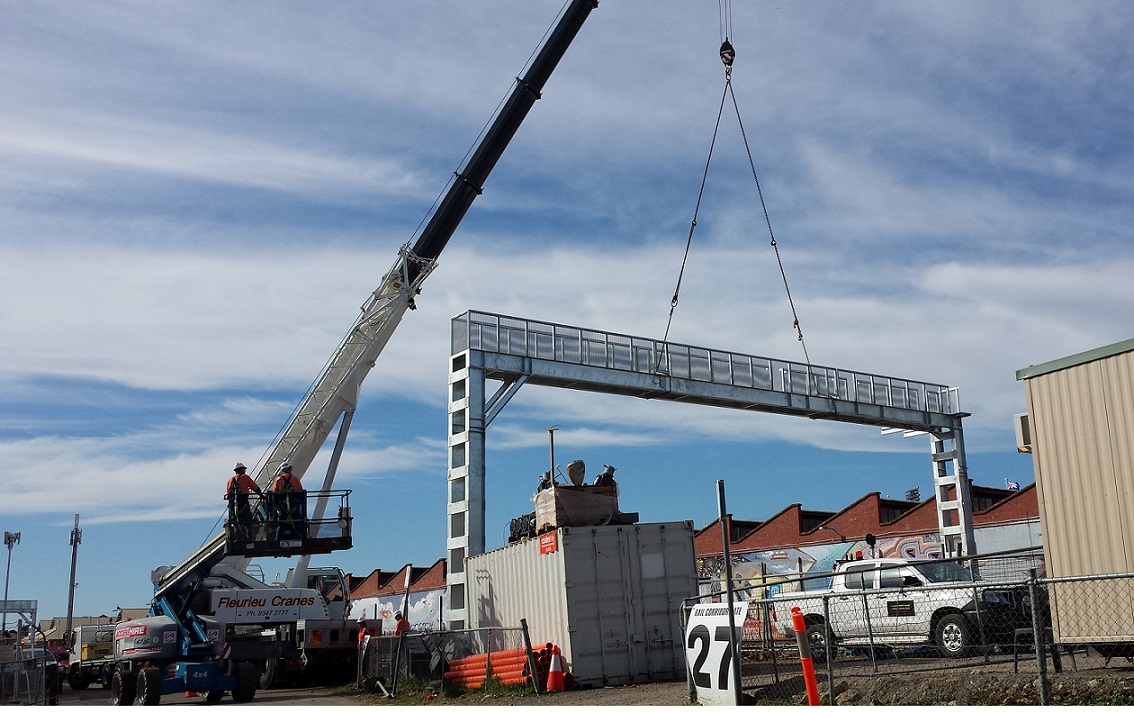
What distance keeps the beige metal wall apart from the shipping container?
0.04 feet

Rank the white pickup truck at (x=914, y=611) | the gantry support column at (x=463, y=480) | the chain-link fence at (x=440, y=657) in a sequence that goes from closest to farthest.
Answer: the white pickup truck at (x=914, y=611)
the chain-link fence at (x=440, y=657)
the gantry support column at (x=463, y=480)

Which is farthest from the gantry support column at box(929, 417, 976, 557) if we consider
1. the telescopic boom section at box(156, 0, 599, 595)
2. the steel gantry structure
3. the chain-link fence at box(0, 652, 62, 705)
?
the chain-link fence at box(0, 652, 62, 705)

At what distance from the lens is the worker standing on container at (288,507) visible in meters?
21.3

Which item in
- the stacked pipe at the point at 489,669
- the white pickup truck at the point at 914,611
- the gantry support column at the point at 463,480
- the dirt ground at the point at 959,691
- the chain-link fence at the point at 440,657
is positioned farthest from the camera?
the gantry support column at the point at 463,480

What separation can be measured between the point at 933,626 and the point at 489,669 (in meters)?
7.86

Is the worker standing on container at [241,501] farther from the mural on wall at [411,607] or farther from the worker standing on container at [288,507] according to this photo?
the mural on wall at [411,607]

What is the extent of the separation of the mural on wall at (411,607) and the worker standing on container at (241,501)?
106 feet

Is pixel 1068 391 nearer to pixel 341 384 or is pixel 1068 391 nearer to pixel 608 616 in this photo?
pixel 608 616

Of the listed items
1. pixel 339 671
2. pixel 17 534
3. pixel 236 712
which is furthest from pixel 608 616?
pixel 17 534

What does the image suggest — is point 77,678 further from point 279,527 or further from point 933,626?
point 933,626

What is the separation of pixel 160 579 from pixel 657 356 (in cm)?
1400

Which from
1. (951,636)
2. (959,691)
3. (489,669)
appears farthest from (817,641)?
(959,691)

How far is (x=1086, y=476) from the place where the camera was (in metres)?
12.7

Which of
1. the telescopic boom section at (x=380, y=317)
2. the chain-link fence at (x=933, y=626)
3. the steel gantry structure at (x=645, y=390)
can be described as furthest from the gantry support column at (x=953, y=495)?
the telescopic boom section at (x=380, y=317)
